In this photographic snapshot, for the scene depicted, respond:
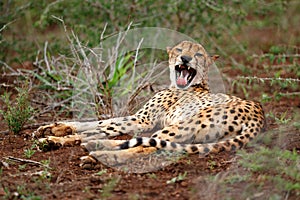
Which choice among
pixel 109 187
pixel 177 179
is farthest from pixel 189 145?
pixel 109 187

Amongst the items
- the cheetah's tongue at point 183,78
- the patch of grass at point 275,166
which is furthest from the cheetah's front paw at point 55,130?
the patch of grass at point 275,166

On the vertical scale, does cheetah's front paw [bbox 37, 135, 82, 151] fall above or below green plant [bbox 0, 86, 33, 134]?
below

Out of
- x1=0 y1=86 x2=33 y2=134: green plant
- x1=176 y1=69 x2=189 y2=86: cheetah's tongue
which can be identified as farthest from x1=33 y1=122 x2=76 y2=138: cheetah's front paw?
x1=176 y1=69 x2=189 y2=86: cheetah's tongue

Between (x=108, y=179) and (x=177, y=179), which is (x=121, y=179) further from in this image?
(x=177, y=179)

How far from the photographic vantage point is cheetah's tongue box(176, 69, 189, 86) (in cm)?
508

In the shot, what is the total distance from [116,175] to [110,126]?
130 cm

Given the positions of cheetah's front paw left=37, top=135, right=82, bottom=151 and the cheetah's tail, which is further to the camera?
cheetah's front paw left=37, top=135, right=82, bottom=151

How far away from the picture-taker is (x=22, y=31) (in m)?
8.79

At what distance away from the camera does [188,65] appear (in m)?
5.07

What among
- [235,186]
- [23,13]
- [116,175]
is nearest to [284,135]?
[235,186]

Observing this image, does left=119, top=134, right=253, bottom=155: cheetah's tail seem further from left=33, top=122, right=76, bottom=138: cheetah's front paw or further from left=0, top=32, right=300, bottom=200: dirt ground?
left=33, top=122, right=76, bottom=138: cheetah's front paw

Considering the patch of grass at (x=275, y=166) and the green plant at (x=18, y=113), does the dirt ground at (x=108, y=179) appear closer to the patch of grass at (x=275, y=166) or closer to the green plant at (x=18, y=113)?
the patch of grass at (x=275, y=166)

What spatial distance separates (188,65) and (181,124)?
83 cm

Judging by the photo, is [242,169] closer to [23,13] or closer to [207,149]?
[207,149]
